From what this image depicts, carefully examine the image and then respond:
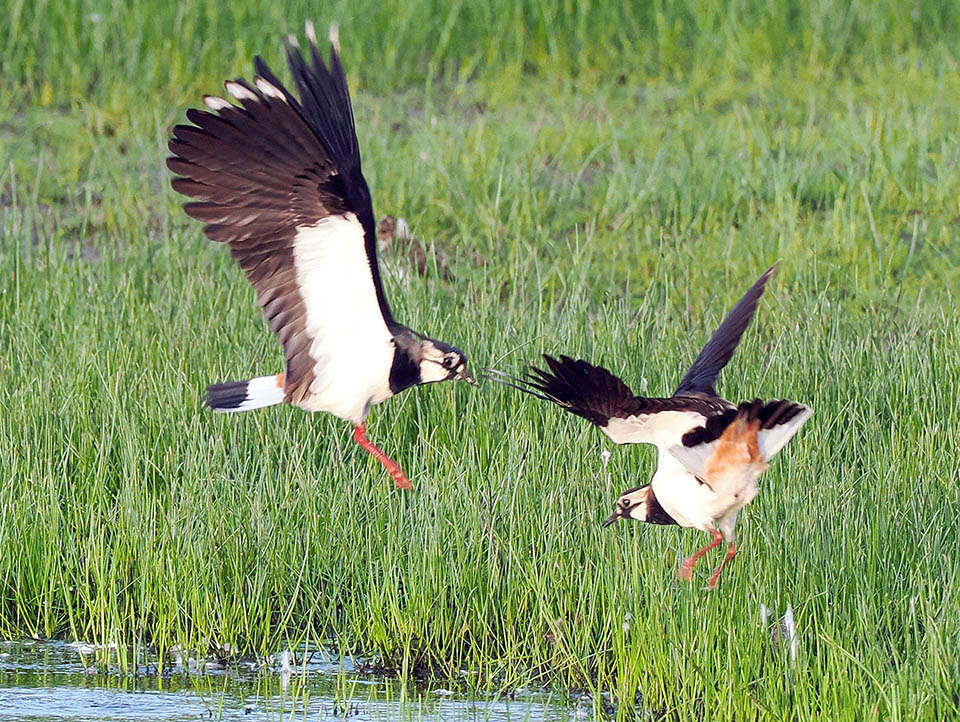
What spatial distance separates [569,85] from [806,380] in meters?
4.96

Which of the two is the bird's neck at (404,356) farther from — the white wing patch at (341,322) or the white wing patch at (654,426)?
the white wing patch at (654,426)

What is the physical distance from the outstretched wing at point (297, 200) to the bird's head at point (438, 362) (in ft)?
0.34

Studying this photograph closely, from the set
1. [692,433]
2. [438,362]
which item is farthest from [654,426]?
[438,362]

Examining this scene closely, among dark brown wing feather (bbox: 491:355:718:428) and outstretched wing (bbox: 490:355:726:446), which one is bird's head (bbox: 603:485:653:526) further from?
dark brown wing feather (bbox: 491:355:718:428)

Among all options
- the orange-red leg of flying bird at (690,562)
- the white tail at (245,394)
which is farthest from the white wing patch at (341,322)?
the orange-red leg of flying bird at (690,562)

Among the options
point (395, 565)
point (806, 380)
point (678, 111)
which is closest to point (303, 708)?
point (395, 565)

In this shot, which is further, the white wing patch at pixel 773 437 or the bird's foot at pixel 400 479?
the bird's foot at pixel 400 479

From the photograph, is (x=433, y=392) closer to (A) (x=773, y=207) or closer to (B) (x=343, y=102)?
(B) (x=343, y=102)

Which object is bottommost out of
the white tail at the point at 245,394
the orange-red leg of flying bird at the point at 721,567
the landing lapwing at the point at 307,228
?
the orange-red leg of flying bird at the point at 721,567

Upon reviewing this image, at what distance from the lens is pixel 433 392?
507cm

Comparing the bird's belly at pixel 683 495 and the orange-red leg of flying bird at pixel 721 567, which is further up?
the bird's belly at pixel 683 495

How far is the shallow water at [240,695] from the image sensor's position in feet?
12.6

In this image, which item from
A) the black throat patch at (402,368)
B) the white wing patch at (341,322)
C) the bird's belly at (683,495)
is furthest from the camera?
the black throat patch at (402,368)

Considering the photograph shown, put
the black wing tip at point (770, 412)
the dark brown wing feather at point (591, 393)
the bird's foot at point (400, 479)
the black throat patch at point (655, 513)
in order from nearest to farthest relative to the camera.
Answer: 1. the dark brown wing feather at point (591, 393)
2. the black wing tip at point (770, 412)
3. the black throat patch at point (655, 513)
4. the bird's foot at point (400, 479)
